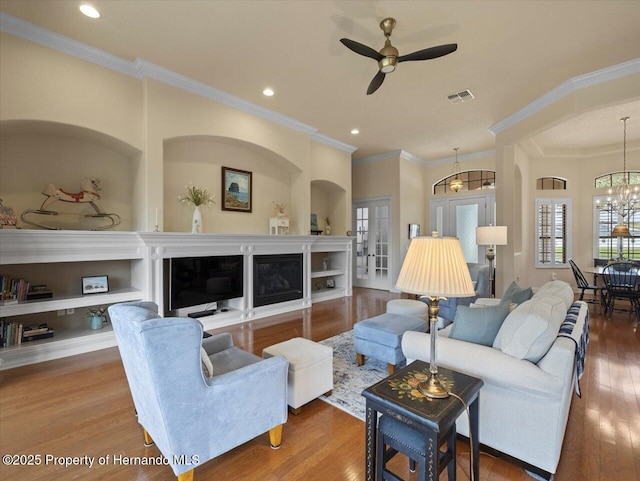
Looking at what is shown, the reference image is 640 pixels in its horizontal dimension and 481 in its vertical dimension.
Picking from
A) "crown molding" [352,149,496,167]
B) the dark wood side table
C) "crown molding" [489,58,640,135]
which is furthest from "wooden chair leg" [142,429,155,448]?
"crown molding" [352,149,496,167]

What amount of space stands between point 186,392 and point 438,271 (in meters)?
1.40

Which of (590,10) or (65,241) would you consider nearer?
(590,10)

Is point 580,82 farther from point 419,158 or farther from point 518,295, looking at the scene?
point 419,158

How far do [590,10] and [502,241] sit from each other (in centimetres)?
273

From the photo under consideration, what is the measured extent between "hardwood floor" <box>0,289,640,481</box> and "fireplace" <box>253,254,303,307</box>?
2215mm

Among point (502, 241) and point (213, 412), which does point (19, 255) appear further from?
point (502, 241)

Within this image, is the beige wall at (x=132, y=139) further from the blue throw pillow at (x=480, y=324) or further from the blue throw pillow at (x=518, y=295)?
the blue throw pillow at (x=518, y=295)

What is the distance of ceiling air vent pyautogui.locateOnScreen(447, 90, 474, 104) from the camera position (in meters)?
4.44

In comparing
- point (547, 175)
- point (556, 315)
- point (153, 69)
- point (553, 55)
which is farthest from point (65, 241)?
point (547, 175)

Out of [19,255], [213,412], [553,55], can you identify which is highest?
[553,55]

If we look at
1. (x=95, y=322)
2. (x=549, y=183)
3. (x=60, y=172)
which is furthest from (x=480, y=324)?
(x=549, y=183)

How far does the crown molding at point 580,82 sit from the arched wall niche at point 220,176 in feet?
13.1

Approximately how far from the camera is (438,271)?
1.52m

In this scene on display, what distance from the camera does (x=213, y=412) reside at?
162 centimetres
